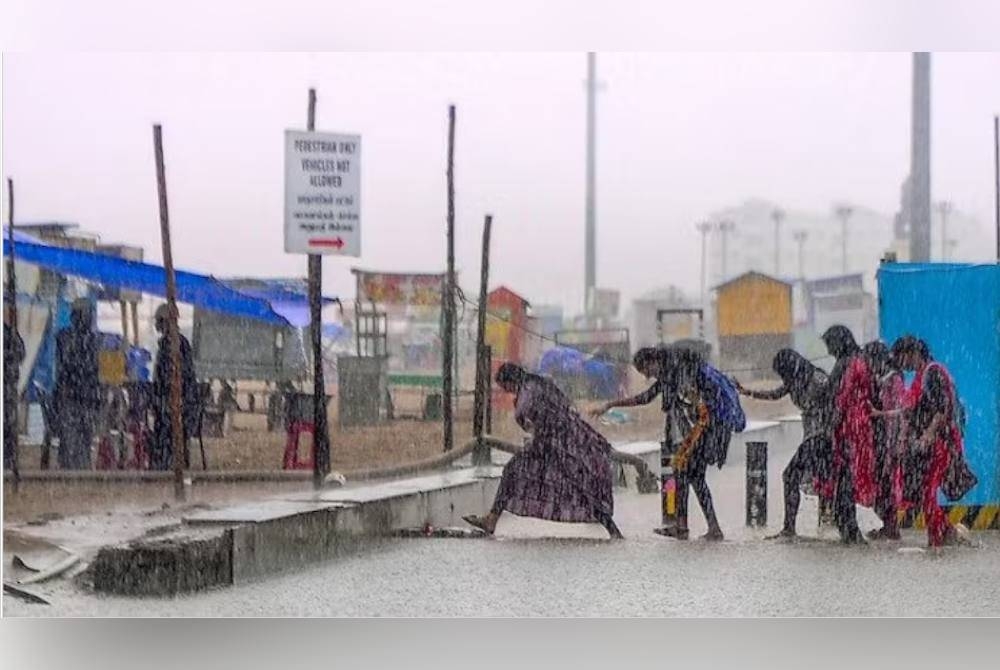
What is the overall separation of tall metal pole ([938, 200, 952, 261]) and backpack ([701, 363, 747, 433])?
1123 mm

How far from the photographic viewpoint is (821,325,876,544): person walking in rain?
7223 millimetres

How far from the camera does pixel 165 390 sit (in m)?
7.30

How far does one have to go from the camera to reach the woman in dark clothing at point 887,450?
729cm

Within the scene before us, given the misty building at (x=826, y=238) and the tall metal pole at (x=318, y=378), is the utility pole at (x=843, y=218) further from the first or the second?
the tall metal pole at (x=318, y=378)

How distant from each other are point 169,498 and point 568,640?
1955 millimetres

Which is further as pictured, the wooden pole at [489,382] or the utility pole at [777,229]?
the wooden pole at [489,382]

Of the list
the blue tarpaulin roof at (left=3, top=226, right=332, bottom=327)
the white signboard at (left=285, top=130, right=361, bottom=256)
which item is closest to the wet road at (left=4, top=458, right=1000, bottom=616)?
the blue tarpaulin roof at (left=3, top=226, right=332, bottom=327)

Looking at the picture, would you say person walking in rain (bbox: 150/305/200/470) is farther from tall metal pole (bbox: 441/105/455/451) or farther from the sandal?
the sandal

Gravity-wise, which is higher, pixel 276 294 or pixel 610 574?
pixel 276 294

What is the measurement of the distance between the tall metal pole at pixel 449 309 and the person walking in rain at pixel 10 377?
6.43 ft

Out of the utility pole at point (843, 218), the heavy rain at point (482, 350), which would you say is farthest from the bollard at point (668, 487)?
the utility pole at point (843, 218)

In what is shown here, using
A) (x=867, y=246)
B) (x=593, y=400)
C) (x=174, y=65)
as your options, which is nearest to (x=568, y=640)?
(x=593, y=400)

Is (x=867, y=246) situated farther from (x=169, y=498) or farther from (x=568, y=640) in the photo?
(x=169, y=498)

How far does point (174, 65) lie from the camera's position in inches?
281
